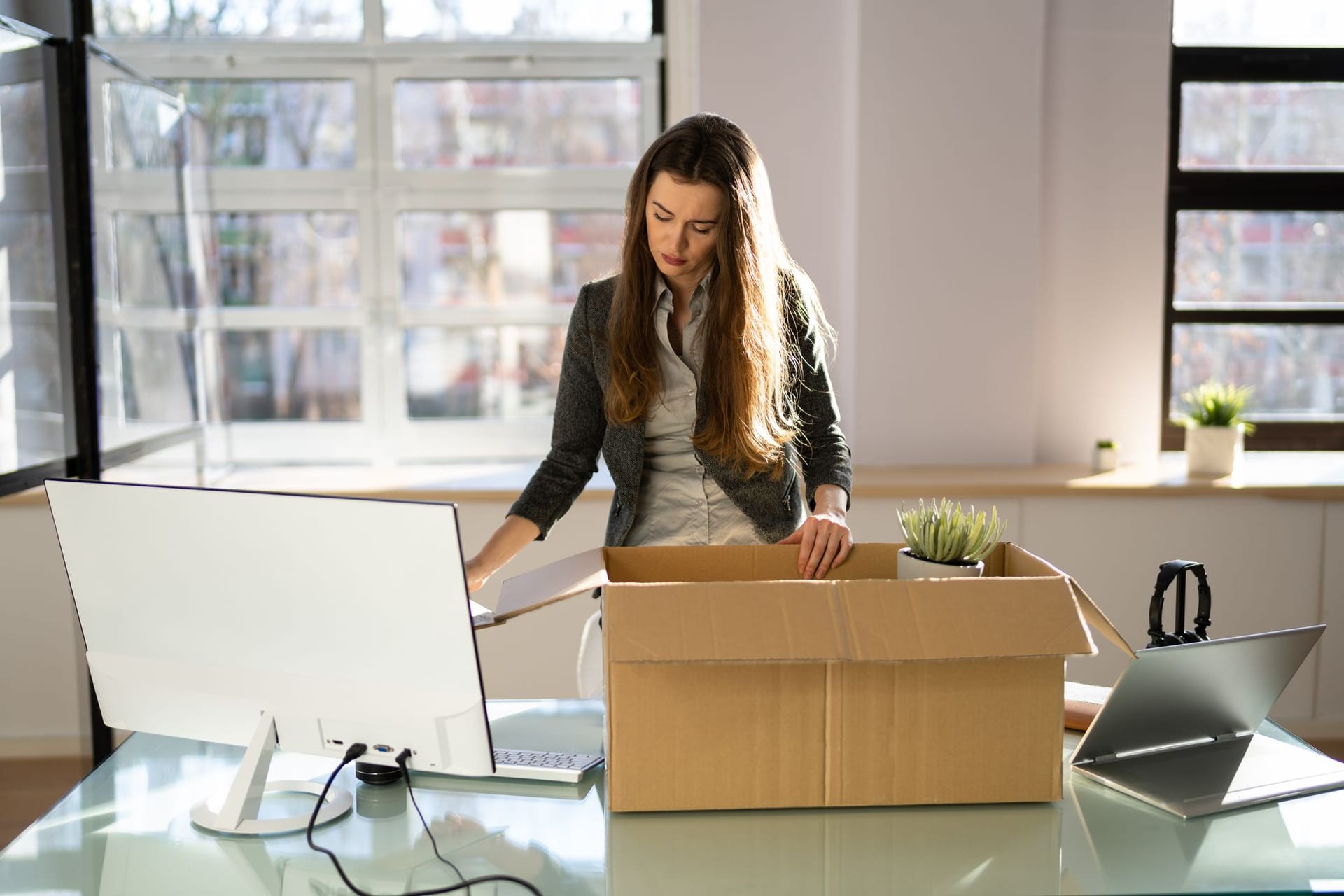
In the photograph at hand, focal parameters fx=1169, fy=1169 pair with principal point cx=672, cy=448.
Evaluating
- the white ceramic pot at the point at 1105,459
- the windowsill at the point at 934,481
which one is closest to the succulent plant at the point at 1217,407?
the windowsill at the point at 934,481

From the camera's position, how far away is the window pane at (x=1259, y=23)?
3404 mm

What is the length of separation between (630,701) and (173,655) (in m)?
0.47

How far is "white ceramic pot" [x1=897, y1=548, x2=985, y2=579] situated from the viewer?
→ 1.26 metres

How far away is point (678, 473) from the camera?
1.81 m

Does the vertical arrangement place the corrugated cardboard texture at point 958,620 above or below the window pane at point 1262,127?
below

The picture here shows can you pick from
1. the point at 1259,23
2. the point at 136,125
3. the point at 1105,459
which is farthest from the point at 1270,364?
the point at 136,125

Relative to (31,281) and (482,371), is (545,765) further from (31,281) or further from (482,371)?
(482,371)

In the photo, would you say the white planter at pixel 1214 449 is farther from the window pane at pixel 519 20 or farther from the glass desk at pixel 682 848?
the glass desk at pixel 682 848

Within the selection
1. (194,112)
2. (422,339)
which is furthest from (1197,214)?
(194,112)

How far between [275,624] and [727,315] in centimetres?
81

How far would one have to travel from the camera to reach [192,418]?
131 inches

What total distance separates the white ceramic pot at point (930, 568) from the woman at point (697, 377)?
25cm

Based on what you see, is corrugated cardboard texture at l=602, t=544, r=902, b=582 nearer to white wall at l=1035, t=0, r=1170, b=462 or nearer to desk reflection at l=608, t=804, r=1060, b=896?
desk reflection at l=608, t=804, r=1060, b=896

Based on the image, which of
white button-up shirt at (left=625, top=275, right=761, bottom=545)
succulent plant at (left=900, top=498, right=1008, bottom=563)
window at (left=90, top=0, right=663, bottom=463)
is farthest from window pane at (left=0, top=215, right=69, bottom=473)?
succulent plant at (left=900, top=498, right=1008, bottom=563)
